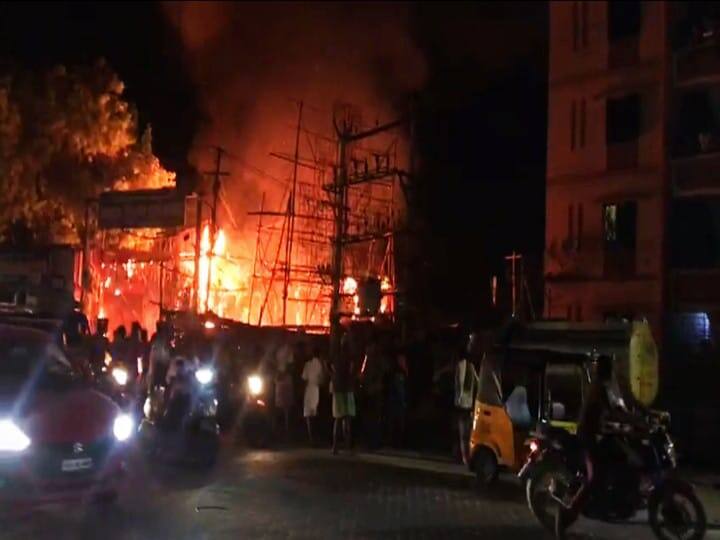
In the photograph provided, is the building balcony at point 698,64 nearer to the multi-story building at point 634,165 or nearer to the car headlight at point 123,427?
the multi-story building at point 634,165

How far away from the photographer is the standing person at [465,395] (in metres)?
13.5

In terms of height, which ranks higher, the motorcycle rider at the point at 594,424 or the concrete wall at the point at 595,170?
the concrete wall at the point at 595,170

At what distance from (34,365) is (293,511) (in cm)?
309

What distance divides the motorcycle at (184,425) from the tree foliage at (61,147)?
15.9 meters

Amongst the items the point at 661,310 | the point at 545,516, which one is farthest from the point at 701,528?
the point at 661,310

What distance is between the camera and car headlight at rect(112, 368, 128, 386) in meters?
16.5

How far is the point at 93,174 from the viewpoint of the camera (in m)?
30.7

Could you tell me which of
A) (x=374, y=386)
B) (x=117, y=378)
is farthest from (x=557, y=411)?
(x=117, y=378)

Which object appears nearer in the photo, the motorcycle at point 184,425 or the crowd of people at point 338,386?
the motorcycle at point 184,425

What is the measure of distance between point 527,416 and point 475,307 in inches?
854

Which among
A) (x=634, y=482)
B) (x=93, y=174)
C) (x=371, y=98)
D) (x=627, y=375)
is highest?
(x=371, y=98)

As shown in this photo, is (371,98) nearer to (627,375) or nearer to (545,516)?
(627,375)

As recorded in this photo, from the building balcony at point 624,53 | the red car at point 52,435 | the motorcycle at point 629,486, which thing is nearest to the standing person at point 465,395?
the motorcycle at point 629,486

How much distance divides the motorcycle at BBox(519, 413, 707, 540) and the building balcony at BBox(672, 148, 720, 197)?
→ 15953 millimetres
